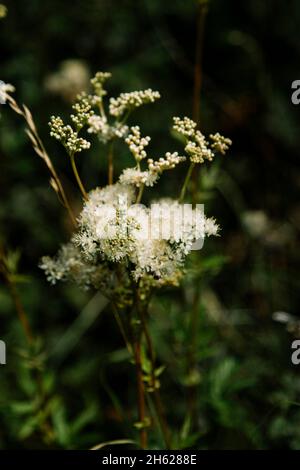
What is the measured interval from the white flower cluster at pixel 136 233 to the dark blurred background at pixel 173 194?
88 cm

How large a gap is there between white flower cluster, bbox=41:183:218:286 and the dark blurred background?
0.88 metres

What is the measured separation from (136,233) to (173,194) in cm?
272

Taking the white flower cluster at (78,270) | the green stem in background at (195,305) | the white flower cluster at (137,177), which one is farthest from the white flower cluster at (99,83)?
the green stem in background at (195,305)

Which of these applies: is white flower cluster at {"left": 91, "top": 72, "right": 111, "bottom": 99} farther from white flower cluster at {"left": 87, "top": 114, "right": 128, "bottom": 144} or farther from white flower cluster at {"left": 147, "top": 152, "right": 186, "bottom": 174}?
white flower cluster at {"left": 147, "top": 152, "right": 186, "bottom": 174}

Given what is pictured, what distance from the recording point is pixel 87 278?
1.78 meters

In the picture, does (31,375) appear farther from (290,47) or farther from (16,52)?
(290,47)

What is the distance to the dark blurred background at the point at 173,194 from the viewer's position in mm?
2850

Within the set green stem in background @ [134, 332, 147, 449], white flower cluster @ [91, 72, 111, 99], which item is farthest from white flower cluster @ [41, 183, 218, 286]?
white flower cluster @ [91, 72, 111, 99]

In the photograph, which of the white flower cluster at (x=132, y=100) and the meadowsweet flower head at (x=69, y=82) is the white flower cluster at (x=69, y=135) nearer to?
the white flower cluster at (x=132, y=100)

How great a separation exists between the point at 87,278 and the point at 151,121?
9.74 ft

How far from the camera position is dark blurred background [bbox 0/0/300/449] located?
9.35 ft

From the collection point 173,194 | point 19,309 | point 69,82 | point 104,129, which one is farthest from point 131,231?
point 69,82

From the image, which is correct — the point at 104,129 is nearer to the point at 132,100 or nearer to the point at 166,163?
the point at 132,100

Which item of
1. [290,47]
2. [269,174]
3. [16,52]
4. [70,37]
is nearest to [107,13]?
[70,37]
